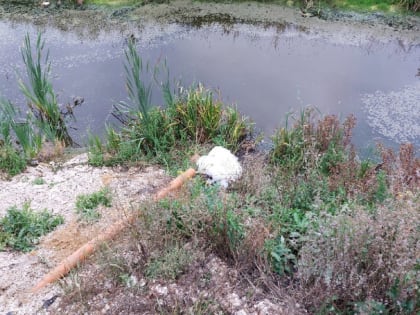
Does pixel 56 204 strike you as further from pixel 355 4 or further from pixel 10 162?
pixel 355 4

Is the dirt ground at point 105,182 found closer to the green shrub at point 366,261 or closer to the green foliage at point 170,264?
the green foliage at point 170,264

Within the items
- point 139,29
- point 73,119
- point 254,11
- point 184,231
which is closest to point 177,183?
point 184,231

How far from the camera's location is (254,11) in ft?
29.2

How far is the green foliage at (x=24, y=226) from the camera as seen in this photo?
3672 mm

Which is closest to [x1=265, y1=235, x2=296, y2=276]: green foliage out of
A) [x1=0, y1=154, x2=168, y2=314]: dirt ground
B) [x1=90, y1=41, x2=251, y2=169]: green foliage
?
[x1=0, y1=154, x2=168, y2=314]: dirt ground

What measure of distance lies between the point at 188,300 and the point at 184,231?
586mm

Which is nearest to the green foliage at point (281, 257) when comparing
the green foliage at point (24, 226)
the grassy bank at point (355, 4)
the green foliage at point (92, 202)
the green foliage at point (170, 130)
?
the green foliage at point (92, 202)

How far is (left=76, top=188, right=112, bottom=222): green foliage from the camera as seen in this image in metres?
3.96

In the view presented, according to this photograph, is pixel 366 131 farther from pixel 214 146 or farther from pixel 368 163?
pixel 214 146

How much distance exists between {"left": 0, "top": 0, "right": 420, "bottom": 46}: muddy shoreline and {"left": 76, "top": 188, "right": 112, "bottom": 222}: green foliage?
15.4ft

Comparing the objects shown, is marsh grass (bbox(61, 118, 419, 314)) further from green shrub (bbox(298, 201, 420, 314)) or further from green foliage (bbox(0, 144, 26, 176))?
green foliage (bbox(0, 144, 26, 176))

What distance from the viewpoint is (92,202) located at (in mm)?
4129

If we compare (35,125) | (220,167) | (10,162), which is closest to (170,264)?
(220,167)

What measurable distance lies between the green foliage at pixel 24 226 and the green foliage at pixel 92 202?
7.5 inches
